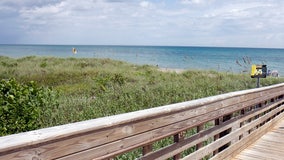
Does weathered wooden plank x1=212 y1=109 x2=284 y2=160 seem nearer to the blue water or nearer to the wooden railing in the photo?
the wooden railing

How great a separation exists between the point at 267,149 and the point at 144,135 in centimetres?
308

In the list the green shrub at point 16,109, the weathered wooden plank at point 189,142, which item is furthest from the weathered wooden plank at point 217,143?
the green shrub at point 16,109

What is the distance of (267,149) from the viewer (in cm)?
483

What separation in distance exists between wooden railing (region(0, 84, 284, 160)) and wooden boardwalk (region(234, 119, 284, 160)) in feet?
0.44

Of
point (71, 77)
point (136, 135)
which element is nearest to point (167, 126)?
point (136, 135)

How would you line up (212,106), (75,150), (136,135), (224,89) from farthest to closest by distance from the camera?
(224,89) < (212,106) < (136,135) < (75,150)

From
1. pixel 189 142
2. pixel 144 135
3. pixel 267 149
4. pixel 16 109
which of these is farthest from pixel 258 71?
pixel 144 135

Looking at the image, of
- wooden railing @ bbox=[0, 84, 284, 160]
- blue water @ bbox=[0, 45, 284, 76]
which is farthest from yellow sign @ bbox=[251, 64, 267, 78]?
blue water @ bbox=[0, 45, 284, 76]

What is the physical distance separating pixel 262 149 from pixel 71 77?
45.4 ft

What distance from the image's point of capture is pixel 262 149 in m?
4.83

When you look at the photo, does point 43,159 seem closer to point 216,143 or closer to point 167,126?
point 167,126

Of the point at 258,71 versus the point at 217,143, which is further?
the point at 258,71

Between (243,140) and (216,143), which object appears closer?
(216,143)

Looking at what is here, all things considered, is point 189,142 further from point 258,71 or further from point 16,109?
point 258,71
